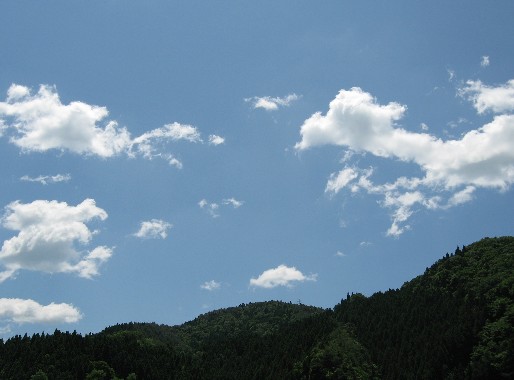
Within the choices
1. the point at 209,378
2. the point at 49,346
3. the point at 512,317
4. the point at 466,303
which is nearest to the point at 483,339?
the point at 512,317

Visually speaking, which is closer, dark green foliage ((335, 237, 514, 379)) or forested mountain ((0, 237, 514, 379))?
dark green foliage ((335, 237, 514, 379))

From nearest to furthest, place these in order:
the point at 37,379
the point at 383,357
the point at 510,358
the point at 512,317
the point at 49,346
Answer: the point at 510,358, the point at 512,317, the point at 37,379, the point at 383,357, the point at 49,346

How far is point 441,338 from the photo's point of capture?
162000 mm

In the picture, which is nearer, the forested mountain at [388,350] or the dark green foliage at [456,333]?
the dark green foliage at [456,333]

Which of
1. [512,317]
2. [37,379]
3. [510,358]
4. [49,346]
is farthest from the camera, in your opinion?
[49,346]

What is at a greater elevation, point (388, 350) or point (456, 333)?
point (456, 333)

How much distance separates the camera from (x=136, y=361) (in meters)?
192

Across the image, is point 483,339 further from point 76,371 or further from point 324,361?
point 76,371

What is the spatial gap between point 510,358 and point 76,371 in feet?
420

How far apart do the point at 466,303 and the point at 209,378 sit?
3722 inches

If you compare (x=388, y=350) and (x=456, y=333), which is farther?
(x=388, y=350)

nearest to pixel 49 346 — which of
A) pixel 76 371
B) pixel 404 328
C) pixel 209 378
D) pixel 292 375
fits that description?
pixel 76 371

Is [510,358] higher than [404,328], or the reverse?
[404,328]

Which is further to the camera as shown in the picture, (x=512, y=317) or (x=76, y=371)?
(x=76, y=371)
